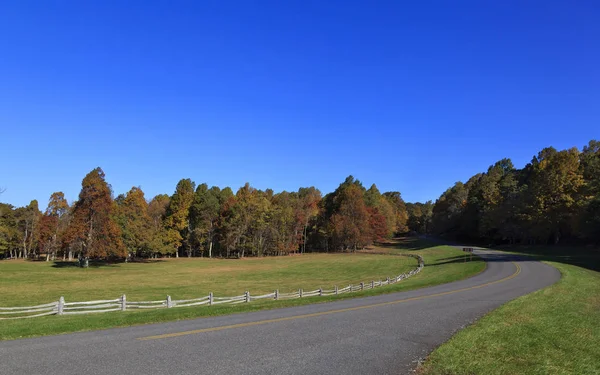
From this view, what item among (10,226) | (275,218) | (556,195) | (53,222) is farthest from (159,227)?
(556,195)

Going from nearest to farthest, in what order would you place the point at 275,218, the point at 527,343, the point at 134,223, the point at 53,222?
the point at 527,343 → the point at 134,223 → the point at 53,222 → the point at 275,218

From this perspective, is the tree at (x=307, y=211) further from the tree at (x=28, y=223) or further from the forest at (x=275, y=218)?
the tree at (x=28, y=223)

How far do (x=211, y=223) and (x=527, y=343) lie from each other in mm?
84961

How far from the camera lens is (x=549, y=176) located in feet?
229

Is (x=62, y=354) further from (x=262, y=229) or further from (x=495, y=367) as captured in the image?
(x=262, y=229)

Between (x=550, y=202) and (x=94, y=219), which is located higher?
(x=550, y=202)

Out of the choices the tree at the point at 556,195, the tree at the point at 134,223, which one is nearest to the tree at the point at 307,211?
the tree at the point at 134,223

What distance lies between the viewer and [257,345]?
891 centimetres

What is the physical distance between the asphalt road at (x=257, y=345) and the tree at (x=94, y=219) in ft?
172

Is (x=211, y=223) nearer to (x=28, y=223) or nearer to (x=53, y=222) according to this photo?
(x=53, y=222)

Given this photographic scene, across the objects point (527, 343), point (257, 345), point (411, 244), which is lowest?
point (527, 343)

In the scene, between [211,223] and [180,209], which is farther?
[211,223]

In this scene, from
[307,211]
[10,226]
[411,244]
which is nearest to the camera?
[10,226]

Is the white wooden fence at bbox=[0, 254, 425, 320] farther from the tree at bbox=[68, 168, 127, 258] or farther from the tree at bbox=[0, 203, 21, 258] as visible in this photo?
the tree at bbox=[0, 203, 21, 258]
